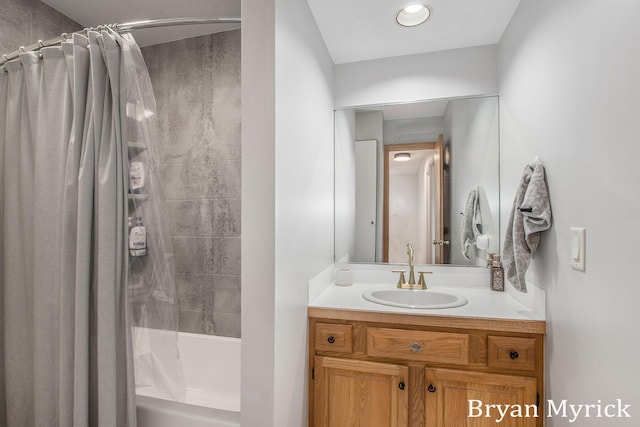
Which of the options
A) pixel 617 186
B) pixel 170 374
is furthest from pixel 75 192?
pixel 617 186

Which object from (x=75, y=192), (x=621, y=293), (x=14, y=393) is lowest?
(x=14, y=393)

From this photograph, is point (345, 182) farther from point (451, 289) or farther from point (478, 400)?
point (478, 400)

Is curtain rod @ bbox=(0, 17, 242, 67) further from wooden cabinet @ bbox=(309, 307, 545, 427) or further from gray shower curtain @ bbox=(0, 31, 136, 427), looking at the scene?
wooden cabinet @ bbox=(309, 307, 545, 427)

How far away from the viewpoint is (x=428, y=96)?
1.97m

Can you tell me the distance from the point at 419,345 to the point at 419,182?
1.08 metres

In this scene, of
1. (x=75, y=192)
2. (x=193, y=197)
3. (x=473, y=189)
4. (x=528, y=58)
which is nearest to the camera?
(x=75, y=192)

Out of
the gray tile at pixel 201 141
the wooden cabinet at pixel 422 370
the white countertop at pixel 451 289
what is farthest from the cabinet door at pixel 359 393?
the gray tile at pixel 201 141

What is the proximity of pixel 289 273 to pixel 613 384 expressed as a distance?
1078 mm

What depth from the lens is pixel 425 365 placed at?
1.39 meters

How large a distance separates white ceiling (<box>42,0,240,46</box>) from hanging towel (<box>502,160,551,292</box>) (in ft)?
6.13

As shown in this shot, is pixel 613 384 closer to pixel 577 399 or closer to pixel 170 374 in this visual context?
pixel 577 399

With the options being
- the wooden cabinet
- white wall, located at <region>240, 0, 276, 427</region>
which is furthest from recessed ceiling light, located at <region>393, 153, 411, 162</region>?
white wall, located at <region>240, 0, 276, 427</region>

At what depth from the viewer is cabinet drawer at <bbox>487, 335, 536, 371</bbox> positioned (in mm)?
1314

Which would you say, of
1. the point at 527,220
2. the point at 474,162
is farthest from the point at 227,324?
the point at 474,162
